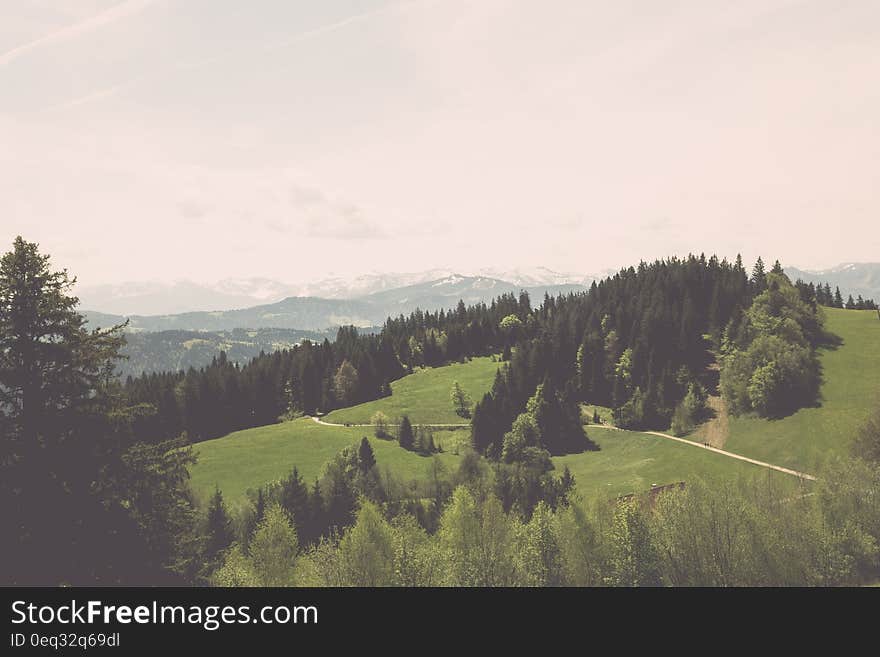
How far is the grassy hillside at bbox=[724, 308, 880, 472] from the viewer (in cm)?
10606

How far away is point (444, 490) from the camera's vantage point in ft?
325

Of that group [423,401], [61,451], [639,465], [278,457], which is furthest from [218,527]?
[423,401]

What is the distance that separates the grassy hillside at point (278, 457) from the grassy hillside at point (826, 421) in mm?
65438

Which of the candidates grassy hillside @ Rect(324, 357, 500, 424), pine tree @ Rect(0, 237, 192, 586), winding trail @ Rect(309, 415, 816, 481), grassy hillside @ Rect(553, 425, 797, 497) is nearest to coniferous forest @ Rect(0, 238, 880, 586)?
pine tree @ Rect(0, 237, 192, 586)

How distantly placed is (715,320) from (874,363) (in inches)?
1629

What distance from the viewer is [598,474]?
4643 inches

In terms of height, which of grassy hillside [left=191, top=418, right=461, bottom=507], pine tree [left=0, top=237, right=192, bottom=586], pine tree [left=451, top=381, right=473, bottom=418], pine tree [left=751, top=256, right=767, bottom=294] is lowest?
grassy hillside [left=191, top=418, right=461, bottom=507]

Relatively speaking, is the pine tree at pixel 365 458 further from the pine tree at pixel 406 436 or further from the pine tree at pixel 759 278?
the pine tree at pixel 759 278

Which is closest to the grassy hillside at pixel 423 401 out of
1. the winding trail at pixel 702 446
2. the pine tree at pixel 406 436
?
the winding trail at pixel 702 446

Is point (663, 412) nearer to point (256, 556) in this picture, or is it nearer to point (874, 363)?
point (874, 363)

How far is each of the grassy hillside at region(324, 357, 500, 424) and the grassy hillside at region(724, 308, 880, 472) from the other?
2948 inches

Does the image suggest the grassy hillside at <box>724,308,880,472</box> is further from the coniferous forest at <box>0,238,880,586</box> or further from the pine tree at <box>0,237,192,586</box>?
the pine tree at <box>0,237,192,586</box>
